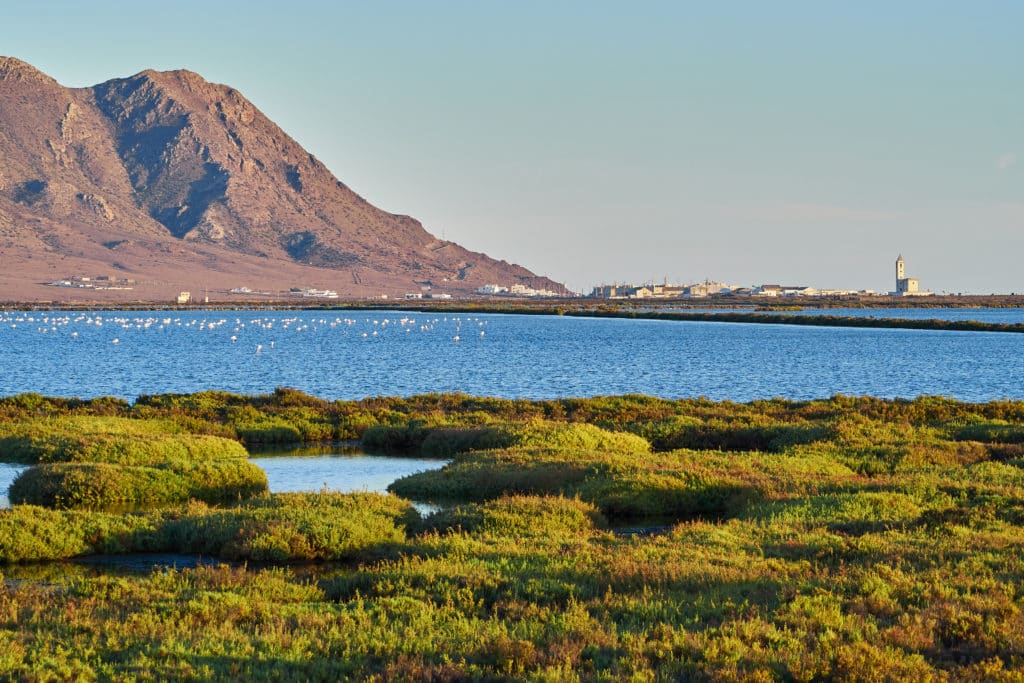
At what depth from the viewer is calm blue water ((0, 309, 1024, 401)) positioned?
2936 inches

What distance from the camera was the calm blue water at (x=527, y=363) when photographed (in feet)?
245

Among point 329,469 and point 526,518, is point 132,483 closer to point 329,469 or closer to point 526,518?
point 329,469

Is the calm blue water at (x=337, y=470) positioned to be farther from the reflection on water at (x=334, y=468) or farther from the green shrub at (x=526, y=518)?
the green shrub at (x=526, y=518)

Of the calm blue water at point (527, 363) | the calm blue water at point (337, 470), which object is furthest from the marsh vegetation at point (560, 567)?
the calm blue water at point (527, 363)

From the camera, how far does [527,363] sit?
102 m

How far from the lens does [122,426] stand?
1478 inches

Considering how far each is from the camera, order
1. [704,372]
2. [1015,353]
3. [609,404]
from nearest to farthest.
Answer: [609,404] → [704,372] → [1015,353]

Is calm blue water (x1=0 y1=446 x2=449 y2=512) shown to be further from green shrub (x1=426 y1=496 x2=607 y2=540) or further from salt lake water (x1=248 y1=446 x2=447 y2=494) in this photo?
green shrub (x1=426 y1=496 x2=607 y2=540)

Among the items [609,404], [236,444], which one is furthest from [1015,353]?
[236,444]

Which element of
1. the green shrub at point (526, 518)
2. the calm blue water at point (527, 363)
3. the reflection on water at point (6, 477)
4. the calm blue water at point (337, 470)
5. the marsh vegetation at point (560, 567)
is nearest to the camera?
the marsh vegetation at point (560, 567)

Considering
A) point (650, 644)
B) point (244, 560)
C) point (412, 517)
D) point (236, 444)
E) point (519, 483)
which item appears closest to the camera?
point (650, 644)

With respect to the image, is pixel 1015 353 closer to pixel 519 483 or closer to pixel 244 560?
pixel 519 483

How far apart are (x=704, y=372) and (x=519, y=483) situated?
6570 centimetres

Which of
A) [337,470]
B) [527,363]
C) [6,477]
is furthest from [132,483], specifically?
[527,363]
